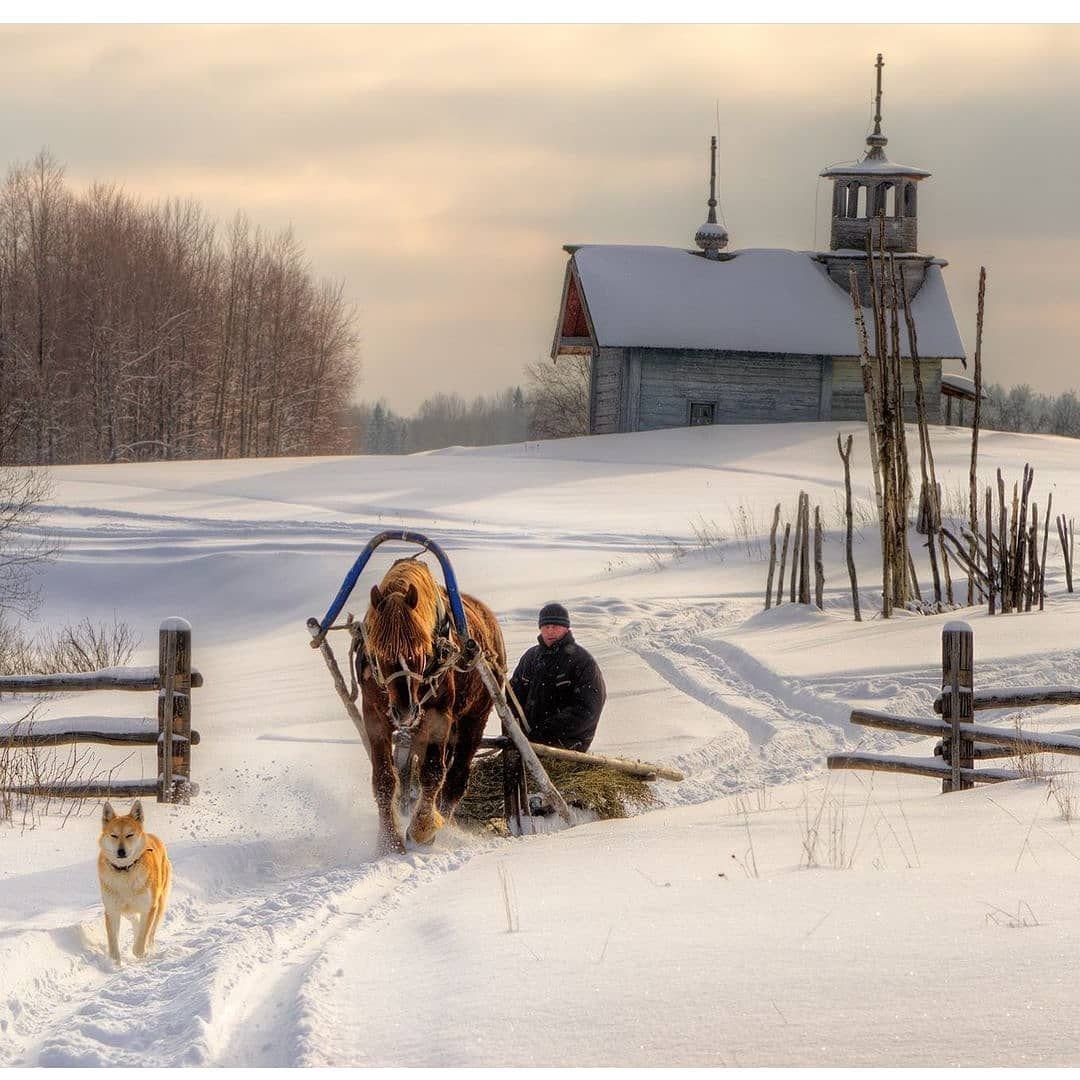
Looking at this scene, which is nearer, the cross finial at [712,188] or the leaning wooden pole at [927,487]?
the leaning wooden pole at [927,487]

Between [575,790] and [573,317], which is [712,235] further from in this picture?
[575,790]

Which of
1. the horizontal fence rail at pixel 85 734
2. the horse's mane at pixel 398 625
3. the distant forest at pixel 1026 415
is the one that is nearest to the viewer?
the horse's mane at pixel 398 625

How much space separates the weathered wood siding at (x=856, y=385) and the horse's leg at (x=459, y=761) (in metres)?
35.0

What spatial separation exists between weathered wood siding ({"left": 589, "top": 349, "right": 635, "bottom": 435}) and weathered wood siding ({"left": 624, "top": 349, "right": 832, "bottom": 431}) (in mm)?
496

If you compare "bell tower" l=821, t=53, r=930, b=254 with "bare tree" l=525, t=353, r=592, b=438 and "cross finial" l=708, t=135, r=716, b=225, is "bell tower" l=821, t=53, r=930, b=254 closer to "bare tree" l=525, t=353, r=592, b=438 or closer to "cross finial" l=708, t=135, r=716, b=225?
"cross finial" l=708, t=135, r=716, b=225

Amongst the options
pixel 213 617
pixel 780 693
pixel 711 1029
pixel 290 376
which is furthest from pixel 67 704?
pixel 290 376

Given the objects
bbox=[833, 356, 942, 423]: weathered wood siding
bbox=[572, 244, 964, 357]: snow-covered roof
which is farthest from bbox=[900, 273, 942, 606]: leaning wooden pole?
bbox=[833, 356, 942, 423]: weathered wood siding

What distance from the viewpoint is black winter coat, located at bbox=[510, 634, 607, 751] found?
9.77 m

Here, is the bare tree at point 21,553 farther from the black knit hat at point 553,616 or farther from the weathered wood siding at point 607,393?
the weathered wood siding at point 607,393

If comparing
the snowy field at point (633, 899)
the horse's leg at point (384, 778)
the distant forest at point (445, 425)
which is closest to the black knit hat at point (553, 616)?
the snowy field at point (633, 899)

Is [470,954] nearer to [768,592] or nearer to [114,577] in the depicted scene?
[768,592]

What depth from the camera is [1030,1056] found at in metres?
3.90

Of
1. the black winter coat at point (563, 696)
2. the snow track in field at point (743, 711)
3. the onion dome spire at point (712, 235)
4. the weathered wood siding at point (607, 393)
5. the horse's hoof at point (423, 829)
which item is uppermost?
the onion dome spire at point (712, 235)

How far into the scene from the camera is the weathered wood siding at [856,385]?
42281 millimetres
